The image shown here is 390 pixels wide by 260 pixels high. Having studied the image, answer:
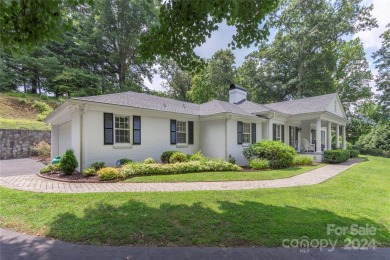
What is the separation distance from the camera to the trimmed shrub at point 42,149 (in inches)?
656

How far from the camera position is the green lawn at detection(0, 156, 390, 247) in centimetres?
364

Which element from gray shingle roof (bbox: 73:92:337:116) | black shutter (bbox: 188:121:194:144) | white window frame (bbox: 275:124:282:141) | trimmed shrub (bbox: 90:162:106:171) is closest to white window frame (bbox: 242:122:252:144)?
gray shingle roof (bbox: 73:92:337:116)

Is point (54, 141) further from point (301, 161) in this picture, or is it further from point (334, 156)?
point (334, 156)

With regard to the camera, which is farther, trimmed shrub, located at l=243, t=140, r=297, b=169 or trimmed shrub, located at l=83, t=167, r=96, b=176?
trimmed shrub, located at l=243, t=140, r=297, b=169

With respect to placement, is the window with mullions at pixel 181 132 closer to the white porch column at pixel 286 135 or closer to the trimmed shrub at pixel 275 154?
the trimmed shrub at pixel 275 154

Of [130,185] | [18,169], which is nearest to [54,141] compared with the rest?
[18,169]

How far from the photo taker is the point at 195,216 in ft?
14.7

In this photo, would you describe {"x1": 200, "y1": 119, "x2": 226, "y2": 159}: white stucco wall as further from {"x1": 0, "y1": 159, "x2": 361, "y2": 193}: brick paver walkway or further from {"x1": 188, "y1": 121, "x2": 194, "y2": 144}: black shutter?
{"x1": 0, "y1": 159, "x2": 361, "y2": 193}: brick paver walkway

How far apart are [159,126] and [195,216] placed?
8363 mm

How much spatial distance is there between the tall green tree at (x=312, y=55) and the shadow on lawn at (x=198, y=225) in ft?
87.5

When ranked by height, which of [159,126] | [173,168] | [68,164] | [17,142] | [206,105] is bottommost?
[173,168]

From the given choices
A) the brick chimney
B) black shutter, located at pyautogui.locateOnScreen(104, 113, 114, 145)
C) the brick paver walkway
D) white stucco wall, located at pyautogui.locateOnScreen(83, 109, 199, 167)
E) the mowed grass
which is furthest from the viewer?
the brick chimney

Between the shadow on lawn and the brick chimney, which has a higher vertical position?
the brick chimney

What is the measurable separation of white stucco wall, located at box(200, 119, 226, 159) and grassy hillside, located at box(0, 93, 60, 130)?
580 inches
